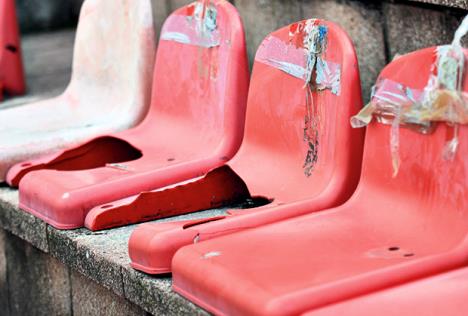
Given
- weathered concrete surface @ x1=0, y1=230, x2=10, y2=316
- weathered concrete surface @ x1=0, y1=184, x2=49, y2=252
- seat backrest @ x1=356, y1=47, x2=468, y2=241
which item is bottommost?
weathered concrete surface @ x1=0, y1=230, x2=10, y2=316

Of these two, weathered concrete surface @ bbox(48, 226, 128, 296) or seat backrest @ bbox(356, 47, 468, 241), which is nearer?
seat backrest @ bbox(356, 47, 468, 241)

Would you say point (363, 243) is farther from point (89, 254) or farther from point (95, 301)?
point (95, 301)

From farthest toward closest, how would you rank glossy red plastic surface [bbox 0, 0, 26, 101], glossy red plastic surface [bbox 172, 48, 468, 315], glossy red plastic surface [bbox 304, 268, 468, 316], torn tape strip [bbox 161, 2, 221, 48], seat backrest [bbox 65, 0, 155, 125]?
glossy red plastic surface [bbox 0, 0, 26, 101] < seat backrest [bbox 65, 0, 155, 125] < torn tape strip [bbox 161, 2, 221, 48] < glossy red plastic surface [bbox 172, 48, 468, 315] < glossy red plastic surface [bbox 304, 268, 468, 316]

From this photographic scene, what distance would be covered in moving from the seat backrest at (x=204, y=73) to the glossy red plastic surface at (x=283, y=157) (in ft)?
0.54

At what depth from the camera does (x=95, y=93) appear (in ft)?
15.1

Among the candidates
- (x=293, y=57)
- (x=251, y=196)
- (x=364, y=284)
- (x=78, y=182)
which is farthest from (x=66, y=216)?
(x=364, y=284)

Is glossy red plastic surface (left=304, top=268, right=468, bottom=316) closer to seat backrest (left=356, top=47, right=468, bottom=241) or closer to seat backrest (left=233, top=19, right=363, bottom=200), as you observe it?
seat backrest (left=356, top=47, right=468, bottom=241)

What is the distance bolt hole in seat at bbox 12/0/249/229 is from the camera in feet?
11.7

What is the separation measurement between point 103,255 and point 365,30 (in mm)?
1249

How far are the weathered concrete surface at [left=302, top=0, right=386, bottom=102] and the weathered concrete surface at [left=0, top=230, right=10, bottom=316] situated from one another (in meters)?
1.36

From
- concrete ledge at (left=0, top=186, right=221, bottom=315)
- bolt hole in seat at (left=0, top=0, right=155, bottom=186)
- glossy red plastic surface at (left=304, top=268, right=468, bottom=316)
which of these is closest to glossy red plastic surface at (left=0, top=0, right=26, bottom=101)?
bolt hole in seat at (left=0, top=0, right=155, bottom=186)

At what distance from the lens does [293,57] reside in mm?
3328

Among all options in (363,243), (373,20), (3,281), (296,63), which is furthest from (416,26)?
(3,281)

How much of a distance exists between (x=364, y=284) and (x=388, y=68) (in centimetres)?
67
